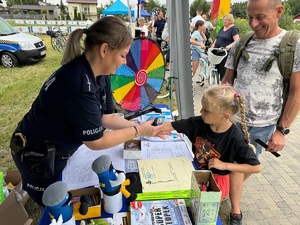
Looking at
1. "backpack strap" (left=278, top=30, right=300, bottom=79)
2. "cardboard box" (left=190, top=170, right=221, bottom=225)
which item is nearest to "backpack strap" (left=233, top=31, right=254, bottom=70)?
"backpack strap" (left=278, top=30, right=300, bottom=79)

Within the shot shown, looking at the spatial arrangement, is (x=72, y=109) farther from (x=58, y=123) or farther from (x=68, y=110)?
(x=58, y=123)

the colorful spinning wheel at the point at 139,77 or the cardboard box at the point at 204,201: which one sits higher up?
the colorful spinning wheel at the point at 139,77

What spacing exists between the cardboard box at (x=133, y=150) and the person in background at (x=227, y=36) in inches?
157

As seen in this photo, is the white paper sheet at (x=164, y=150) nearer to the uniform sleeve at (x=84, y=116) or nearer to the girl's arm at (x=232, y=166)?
the girl's arm at (x=232, y=166)

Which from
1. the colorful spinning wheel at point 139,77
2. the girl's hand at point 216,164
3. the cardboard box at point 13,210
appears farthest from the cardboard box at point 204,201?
the cardboard box at point 13,210

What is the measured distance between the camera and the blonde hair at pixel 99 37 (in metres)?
1.10

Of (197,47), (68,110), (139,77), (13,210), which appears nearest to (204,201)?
(68,110)

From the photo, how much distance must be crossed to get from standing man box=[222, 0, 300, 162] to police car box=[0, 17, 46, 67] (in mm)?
7329

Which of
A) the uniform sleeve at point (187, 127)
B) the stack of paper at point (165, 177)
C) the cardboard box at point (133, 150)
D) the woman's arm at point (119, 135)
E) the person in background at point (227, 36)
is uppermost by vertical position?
the person in background at point (227, 36)

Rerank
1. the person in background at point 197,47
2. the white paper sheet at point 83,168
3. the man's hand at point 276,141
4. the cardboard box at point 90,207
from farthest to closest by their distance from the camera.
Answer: the person in background at point 197,47
the man's hand at point 276,141
the white paper sheet at point 83,168
the cardboard box at point 90,207

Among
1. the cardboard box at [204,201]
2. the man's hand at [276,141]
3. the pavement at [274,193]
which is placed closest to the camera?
the cardboard box at [204,201]

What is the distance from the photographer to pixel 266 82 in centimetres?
156

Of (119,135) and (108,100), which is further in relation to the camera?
(108,100)

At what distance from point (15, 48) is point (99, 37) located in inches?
291
